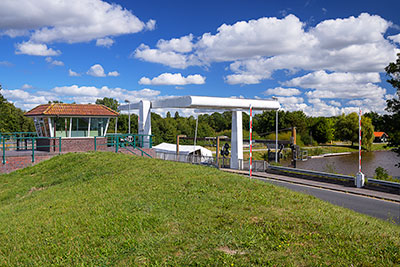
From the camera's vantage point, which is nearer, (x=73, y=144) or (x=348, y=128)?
(x=73, y=144)

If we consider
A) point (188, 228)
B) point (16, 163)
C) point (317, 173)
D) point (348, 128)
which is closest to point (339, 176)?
point (317, 173)

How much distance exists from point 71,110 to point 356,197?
20.1 metres

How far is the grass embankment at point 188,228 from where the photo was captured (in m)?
5.99

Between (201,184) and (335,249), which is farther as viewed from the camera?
(201,184)

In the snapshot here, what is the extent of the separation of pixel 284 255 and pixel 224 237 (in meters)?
1.32

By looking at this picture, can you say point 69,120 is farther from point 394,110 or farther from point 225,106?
point 394,110

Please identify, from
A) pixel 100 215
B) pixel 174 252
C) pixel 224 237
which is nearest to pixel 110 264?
pixel 174 252

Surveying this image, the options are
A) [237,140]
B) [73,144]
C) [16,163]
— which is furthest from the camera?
[237,140]

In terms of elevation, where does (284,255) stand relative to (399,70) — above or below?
below

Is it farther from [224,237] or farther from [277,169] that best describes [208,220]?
[277,169]

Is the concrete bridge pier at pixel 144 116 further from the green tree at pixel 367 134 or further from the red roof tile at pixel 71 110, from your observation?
the green tree at pixel 367 134

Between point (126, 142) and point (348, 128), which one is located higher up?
point (348, 128)

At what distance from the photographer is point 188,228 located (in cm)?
742

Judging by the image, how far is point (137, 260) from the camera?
20.2ft
